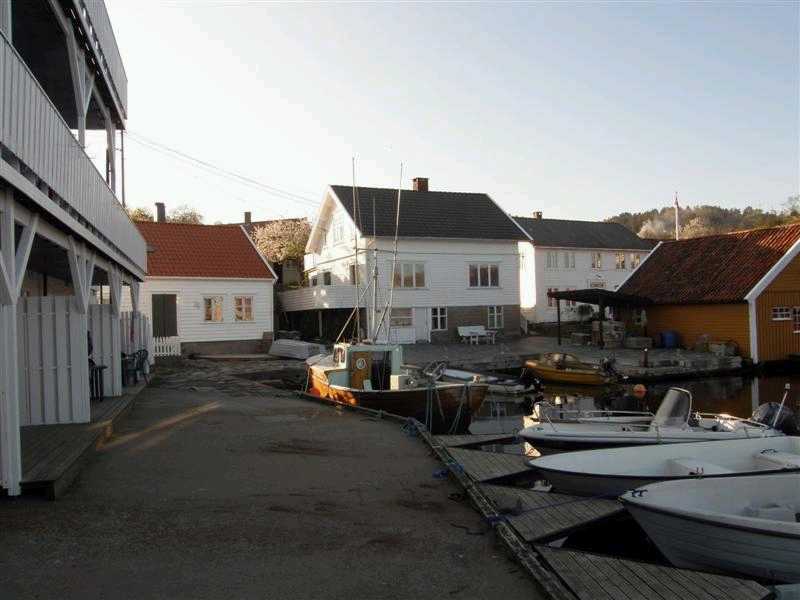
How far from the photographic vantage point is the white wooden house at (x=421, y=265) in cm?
3669

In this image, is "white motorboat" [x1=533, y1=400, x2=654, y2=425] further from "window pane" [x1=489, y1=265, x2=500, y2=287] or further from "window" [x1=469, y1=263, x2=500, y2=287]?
"window pane" [x1=489, y1=265, x2=500, y2=287]

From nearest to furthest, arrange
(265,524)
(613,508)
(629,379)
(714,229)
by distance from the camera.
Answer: (265,524), (613,508), (629,379), (714,229)

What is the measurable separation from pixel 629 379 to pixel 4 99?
24116 mm

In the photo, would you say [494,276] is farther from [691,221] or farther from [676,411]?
[691,221]

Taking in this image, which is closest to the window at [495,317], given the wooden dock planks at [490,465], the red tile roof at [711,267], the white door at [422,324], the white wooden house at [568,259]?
the white door at [422,324]

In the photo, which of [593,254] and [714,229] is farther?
[714,229]

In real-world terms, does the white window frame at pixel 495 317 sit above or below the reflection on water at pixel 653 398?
above

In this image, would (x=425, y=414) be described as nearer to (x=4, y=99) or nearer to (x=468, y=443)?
(x=468, y=443)

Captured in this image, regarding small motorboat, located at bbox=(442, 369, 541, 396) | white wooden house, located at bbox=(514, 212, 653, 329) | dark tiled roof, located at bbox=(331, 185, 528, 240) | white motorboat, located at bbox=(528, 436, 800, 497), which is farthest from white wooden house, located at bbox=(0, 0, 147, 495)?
white wooden house, located at bbox=(514, 212, 653, 329)

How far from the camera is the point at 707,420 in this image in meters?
13.2

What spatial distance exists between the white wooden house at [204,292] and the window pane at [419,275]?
7.43 m

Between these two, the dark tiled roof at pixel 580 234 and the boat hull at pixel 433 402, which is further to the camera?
the dark tiled roof at pixel 580 234

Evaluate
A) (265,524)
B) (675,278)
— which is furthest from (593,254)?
(265,524)

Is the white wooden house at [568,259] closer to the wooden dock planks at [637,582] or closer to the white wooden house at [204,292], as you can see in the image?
the white wooden house at [204,292]
